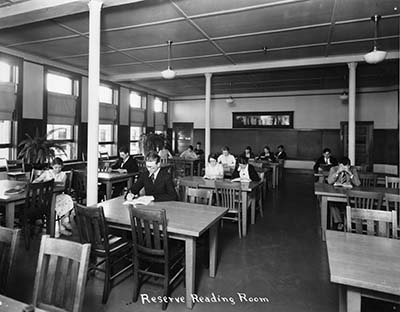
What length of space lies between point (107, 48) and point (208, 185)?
139 inches

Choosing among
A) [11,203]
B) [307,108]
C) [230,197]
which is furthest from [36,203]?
[307,108]

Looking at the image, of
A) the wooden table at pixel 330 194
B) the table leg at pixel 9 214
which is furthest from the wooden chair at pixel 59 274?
the wooden table at pixel 330 194

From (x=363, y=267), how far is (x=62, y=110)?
6967mm

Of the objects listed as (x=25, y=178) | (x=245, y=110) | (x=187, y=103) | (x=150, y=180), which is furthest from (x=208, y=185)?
(x=187, y=103)

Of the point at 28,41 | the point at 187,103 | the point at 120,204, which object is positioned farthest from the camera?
the point at 187,103

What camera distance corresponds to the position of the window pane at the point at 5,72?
5543 mm

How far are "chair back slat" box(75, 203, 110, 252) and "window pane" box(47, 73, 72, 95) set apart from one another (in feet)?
16.9

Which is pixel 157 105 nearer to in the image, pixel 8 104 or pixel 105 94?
pixel 105 94

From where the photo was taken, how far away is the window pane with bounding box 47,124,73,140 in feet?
22.0

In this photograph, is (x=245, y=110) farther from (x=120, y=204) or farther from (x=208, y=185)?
(x=120, y=204)

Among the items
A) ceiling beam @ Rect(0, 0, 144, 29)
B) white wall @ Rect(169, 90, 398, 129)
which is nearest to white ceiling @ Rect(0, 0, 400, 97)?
ceiling beam @ Rect(0, 0, 144, 29)

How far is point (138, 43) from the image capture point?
5340 millimetres

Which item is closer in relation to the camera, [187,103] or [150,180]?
[150,180]

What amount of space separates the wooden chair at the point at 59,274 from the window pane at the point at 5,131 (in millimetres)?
5127
